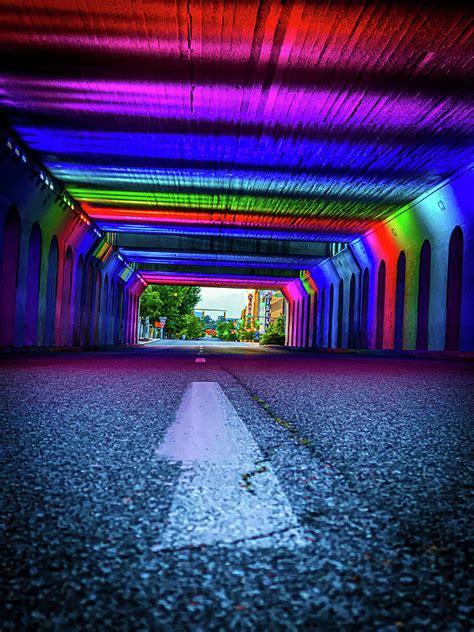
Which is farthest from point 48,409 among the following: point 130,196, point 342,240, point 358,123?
point 342,240

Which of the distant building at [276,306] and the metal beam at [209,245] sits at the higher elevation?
the distant building at [276,306]

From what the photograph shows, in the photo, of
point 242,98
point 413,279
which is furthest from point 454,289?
point 242,98

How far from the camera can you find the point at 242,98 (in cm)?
Answer: 1288

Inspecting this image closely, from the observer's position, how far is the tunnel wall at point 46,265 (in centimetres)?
1720

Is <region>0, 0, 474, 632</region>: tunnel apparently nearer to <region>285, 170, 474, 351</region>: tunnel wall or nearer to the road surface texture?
the road surface texture

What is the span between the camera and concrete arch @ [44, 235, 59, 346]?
22.9 metres

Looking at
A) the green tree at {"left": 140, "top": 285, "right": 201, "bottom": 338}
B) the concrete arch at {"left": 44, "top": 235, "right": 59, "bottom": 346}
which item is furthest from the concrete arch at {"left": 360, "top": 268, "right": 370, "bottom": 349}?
the green tree at {"left": 140, "top": 285, "right": 201, "bottom": 338}

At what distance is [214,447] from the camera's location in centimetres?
265

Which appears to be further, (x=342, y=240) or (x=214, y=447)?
(x=342, y=240)

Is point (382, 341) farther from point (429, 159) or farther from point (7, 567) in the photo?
point (7, 567)

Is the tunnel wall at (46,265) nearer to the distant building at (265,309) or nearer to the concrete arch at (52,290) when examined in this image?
the concrete arch at (52,290)

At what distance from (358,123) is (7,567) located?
1427 cm

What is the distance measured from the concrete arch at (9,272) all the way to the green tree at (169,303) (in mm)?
49106

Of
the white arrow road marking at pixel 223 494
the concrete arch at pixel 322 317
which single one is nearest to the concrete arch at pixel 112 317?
the concrete arch at pixel 322 317
